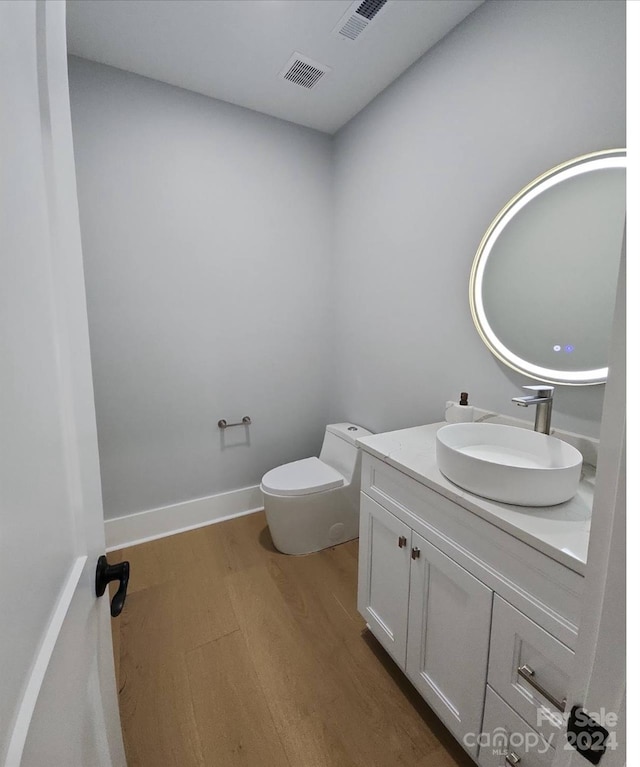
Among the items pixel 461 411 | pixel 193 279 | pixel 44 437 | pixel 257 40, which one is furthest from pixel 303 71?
pixel 44 437

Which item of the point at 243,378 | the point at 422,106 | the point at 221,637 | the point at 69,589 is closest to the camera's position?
the point at 69,589

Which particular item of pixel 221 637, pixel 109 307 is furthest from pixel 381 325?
pixel 221 637

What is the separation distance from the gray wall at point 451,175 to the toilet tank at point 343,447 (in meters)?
0.12

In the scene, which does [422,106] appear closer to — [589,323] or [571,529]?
[589,323]

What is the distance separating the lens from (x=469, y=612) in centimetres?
93

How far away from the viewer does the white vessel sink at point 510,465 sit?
0.83 metres

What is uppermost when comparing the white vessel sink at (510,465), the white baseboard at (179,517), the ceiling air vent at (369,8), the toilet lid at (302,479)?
the ceiling air vent at (369,8)

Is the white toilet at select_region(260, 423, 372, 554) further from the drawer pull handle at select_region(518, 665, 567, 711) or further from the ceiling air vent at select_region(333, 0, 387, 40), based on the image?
the ceiling air vent at select_region(333, 0, 387, 40)

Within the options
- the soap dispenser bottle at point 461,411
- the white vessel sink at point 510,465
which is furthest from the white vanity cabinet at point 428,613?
the soap dispenser bottle at point 461,411

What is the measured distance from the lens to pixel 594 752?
A: 33cm

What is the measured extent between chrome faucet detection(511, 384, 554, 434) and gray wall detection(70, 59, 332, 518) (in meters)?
1.60

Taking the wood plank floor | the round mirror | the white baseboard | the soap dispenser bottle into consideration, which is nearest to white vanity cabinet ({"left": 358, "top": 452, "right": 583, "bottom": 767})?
the wood plank floor

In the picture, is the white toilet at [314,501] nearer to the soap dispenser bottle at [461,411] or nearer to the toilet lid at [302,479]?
the toilet lid at [302,479]

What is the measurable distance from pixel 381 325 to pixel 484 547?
55.3 inches
